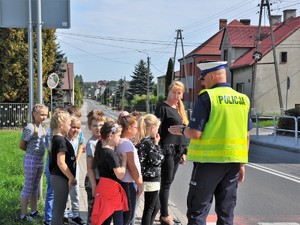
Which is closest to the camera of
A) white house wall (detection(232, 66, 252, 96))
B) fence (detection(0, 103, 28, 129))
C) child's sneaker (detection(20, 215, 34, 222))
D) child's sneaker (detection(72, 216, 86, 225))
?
child's sneaker (detection(20, 215, 34, 222))

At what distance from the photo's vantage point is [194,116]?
374 cm

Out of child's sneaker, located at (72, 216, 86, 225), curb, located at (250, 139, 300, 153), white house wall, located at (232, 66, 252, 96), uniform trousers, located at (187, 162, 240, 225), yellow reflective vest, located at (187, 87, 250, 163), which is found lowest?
curb, located at (250, 139, 300, 153)

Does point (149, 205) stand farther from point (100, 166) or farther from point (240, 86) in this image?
point (240, 86)

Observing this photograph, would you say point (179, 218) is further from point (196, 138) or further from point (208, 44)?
point (208, 44)

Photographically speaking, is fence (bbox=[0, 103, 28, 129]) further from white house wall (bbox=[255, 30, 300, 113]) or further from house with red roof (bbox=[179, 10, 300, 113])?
white house wall (bbox=[255, 30, 300, 113])

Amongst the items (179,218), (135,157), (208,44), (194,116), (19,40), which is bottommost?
(179,218)

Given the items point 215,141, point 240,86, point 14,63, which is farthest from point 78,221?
point 240,86

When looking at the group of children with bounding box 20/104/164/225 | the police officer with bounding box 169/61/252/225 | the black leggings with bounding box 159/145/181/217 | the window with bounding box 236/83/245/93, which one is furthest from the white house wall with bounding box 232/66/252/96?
the police officer with bounding box 169/61/252/225

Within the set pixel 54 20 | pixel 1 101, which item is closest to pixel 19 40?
pixel 1 101

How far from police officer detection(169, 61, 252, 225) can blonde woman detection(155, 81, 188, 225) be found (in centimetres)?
149

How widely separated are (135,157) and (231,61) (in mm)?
40649

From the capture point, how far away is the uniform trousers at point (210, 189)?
3736 millimetres

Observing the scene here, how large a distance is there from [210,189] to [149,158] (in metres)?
1.12

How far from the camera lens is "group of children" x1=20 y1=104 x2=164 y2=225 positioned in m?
4.08
